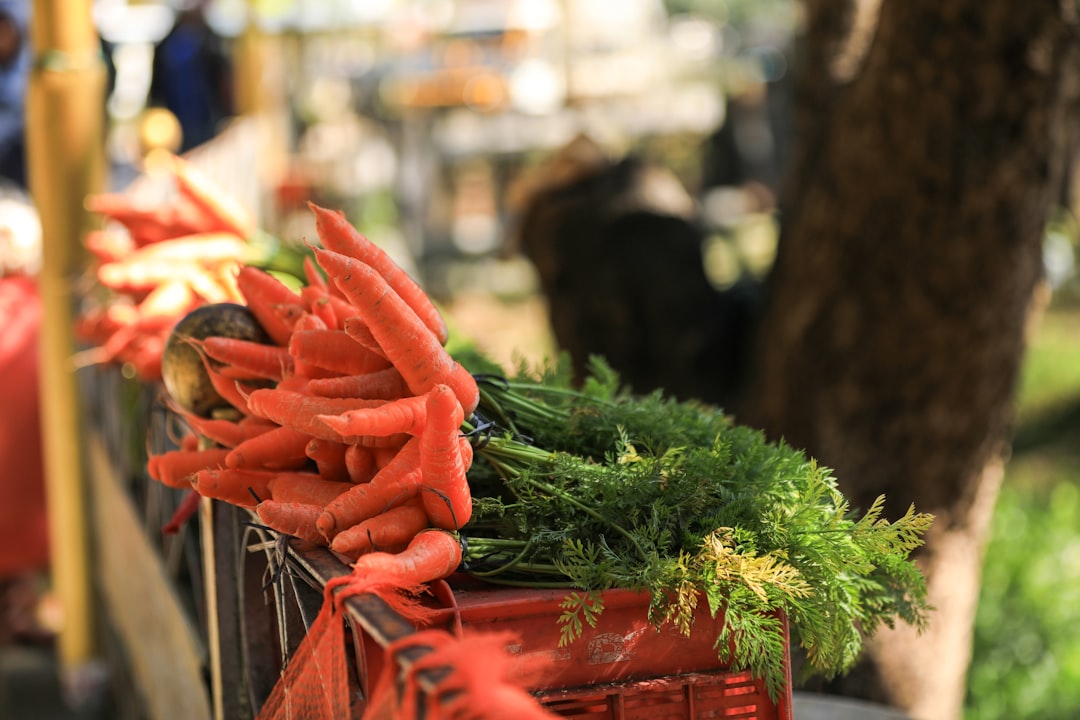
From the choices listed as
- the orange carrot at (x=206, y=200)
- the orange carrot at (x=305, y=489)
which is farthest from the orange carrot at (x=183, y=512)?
the orange carrot at (x=206, y=200)

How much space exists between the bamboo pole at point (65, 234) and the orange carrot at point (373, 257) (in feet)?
9.21

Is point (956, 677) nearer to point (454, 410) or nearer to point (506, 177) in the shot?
point (454, 410)

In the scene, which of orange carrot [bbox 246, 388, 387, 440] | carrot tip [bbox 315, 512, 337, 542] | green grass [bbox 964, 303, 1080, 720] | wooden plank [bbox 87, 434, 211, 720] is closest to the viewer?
carrot tip [bbox 315, 512, 337, 542]

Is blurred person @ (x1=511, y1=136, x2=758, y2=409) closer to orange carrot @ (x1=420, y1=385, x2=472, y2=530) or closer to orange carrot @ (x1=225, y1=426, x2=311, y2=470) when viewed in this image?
orange carrot @ (x1=225, y1=426, x2=311, y2=470)

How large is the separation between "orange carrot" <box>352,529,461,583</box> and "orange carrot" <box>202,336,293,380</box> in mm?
664

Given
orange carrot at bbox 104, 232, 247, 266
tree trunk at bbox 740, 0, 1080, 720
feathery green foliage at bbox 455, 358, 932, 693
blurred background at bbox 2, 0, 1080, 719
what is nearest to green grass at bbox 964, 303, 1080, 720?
blurred background at bbox 2, 0, 1080, 719

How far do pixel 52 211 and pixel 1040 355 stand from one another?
22.6ft

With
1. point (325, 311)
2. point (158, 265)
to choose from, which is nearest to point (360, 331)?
point (325, 311)

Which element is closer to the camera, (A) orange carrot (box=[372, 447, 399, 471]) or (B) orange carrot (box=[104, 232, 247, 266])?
(A) orange carrot (box=[372, 447, 399, 471])

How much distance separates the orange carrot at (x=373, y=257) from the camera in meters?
2.04

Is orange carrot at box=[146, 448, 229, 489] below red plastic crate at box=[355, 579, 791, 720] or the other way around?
the other way around

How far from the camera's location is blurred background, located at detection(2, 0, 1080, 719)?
212 inches

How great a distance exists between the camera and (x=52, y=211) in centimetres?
449

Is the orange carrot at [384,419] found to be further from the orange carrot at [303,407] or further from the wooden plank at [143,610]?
the wooden plank at [143,610]
